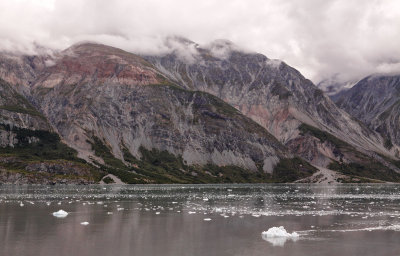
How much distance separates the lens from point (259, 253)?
37.7 metres

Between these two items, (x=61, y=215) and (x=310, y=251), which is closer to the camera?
(x=310, y=251)

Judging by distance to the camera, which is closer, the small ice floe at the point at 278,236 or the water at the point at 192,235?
the water at the point at 192,235

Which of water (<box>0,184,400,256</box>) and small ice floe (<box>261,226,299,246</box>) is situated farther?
small ice floe (<box>261,226,299,246</box>)

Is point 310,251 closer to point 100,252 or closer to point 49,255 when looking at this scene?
point 100,252

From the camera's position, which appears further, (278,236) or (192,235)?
(192,235)

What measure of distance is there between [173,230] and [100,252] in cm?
1570

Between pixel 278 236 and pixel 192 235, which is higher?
pixel 278 236

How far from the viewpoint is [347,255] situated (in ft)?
121

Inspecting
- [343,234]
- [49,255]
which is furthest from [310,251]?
→ [49,255]

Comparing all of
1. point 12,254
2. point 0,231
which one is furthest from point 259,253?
point 0,231

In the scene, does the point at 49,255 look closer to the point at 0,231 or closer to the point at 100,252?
the point at 100,252

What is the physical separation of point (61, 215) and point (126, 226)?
59.7 feet

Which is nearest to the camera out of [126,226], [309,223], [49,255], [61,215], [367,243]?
[49,255]

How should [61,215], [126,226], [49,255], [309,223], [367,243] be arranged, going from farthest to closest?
[61,215] < [309,223] < [126,226] < [367,243] < [49,255]
